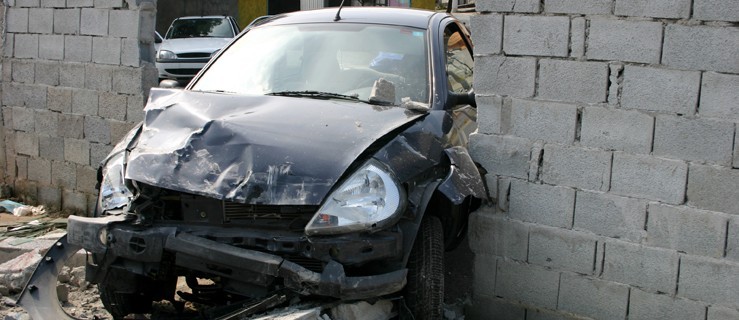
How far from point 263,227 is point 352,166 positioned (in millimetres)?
524

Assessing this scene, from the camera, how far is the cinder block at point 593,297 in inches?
177

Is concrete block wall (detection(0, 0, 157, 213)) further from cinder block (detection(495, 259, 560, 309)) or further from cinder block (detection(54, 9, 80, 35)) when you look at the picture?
cinder block (detection(495, 259, 560, 309))

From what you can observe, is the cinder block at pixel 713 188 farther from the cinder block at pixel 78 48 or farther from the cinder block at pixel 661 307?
the cinder block at pixel 78 48

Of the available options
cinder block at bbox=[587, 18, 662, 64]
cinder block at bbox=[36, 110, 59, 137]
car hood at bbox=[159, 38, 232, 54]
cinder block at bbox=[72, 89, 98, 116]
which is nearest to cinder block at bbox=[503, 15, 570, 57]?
cinder block at bbox=[587, 18, 662, 64]

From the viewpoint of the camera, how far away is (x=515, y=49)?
15.5 ft

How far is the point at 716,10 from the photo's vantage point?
4035 millimetres

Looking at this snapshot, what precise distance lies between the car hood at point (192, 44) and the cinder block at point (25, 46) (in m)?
7.84

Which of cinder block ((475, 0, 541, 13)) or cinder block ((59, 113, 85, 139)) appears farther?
cinder block ((59, 113, 85, 139))

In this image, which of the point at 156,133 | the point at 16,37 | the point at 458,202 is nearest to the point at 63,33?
the point at 16,37

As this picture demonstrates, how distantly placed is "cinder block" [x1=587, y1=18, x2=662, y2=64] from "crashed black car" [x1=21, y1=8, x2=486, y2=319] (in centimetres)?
92

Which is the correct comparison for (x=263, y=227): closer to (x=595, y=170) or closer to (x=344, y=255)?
(x=344, y=255)

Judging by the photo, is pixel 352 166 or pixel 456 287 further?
pixel 456 287

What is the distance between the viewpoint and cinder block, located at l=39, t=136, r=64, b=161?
25.8 ft

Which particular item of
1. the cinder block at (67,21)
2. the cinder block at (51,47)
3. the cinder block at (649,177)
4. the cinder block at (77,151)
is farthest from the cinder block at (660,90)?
the cinder block at (51,47)
